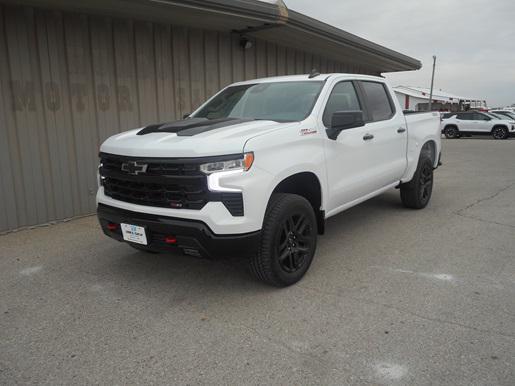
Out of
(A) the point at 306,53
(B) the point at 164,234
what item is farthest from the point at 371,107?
(A) the point at 306,53

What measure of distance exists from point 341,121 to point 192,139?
1.47 meters

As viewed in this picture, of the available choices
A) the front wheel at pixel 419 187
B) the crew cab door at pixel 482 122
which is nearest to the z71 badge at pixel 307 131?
the front wheel at pixel 419 187

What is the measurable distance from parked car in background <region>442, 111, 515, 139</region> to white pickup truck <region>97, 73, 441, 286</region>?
2237 cm

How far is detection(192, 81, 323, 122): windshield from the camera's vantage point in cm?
437

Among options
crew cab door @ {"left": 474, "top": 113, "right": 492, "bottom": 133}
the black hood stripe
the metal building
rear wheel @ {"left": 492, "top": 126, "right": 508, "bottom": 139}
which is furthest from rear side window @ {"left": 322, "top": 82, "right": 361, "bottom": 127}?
crew cab door @ {"left": 474, "top": 113, "right": 492, "bottom": 133}

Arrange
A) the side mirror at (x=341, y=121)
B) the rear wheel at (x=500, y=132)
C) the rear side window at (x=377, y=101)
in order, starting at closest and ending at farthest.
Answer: the side mirror at (x=341, y=121), the rear side window at (x=377, y=101), the rear wheel at (x=500, y=132)

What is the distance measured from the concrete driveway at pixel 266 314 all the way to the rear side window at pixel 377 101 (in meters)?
1.49

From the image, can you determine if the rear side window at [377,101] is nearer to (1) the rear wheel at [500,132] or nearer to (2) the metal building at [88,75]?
(2) the metal building at [88,75]

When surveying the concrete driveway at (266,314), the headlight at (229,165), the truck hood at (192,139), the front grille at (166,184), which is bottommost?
the concrete driveway at (266,314)

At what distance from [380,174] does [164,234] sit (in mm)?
2910

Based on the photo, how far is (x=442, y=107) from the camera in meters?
53.2

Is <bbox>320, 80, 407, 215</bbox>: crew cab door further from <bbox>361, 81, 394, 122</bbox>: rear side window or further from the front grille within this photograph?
the front grille

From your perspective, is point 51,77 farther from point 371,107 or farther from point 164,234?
point 371,107

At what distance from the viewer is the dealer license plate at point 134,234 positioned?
11.7ft
